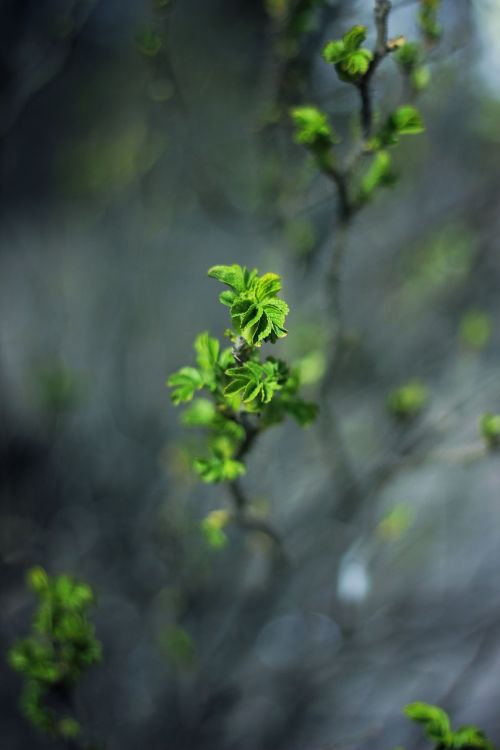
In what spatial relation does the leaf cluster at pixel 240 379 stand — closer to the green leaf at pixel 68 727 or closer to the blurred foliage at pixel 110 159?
the green leaf at pixel 68 727

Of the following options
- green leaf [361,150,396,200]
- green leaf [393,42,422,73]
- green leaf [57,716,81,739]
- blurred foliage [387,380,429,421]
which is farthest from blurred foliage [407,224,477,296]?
green leaf [57,716,81,739]

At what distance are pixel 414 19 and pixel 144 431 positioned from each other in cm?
168

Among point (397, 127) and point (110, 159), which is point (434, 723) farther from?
point (110, 159)

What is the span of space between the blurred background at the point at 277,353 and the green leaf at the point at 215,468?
637 mm

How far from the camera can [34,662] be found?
1.05 m

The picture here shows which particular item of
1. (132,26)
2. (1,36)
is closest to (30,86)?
(1,36)

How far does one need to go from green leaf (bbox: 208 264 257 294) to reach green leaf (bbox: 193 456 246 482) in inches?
11.7

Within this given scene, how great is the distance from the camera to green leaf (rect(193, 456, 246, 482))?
91 centimetres

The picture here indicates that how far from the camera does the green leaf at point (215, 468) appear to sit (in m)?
0.91

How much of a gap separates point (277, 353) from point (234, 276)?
109 cm

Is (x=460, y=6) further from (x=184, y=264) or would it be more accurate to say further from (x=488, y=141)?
(x=184, y=264)

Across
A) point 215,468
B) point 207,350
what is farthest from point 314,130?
point 215,468

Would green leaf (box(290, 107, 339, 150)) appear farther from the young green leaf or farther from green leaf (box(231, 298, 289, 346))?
green leaf (box(231, 298, 289, 346))

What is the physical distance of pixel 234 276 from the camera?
75 cm
